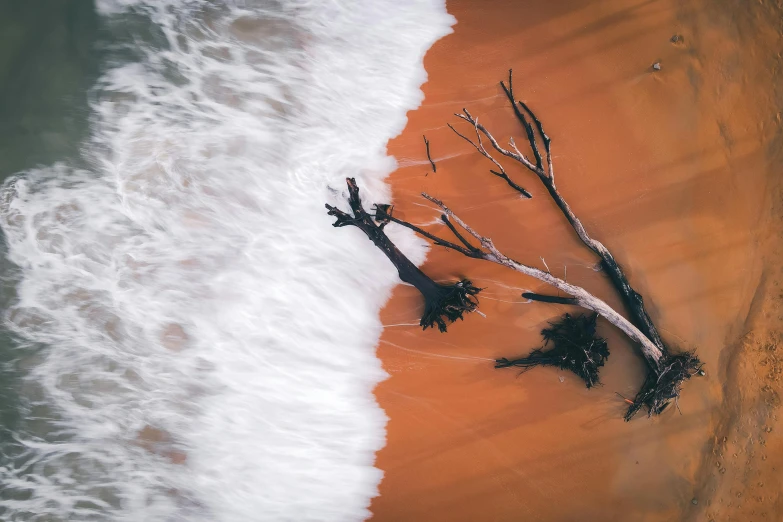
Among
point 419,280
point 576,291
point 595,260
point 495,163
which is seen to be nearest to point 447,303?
point 419,280

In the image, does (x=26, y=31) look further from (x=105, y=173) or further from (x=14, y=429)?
(x=14, y=429)

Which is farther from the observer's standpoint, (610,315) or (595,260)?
(595,260)

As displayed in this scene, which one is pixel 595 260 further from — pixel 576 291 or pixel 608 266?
pixel 576 291

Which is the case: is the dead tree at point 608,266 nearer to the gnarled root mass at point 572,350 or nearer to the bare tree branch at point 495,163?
the bare tree branch at point 495,163

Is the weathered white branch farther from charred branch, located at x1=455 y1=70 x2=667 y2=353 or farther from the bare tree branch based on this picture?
the bare tree branch

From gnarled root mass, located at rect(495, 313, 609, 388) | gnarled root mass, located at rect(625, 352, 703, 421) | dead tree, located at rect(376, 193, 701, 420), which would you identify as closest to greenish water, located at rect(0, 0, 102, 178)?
dead tree, located at rect(376, 193, 701, 420)

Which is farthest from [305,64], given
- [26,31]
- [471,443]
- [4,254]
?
[471,443]
